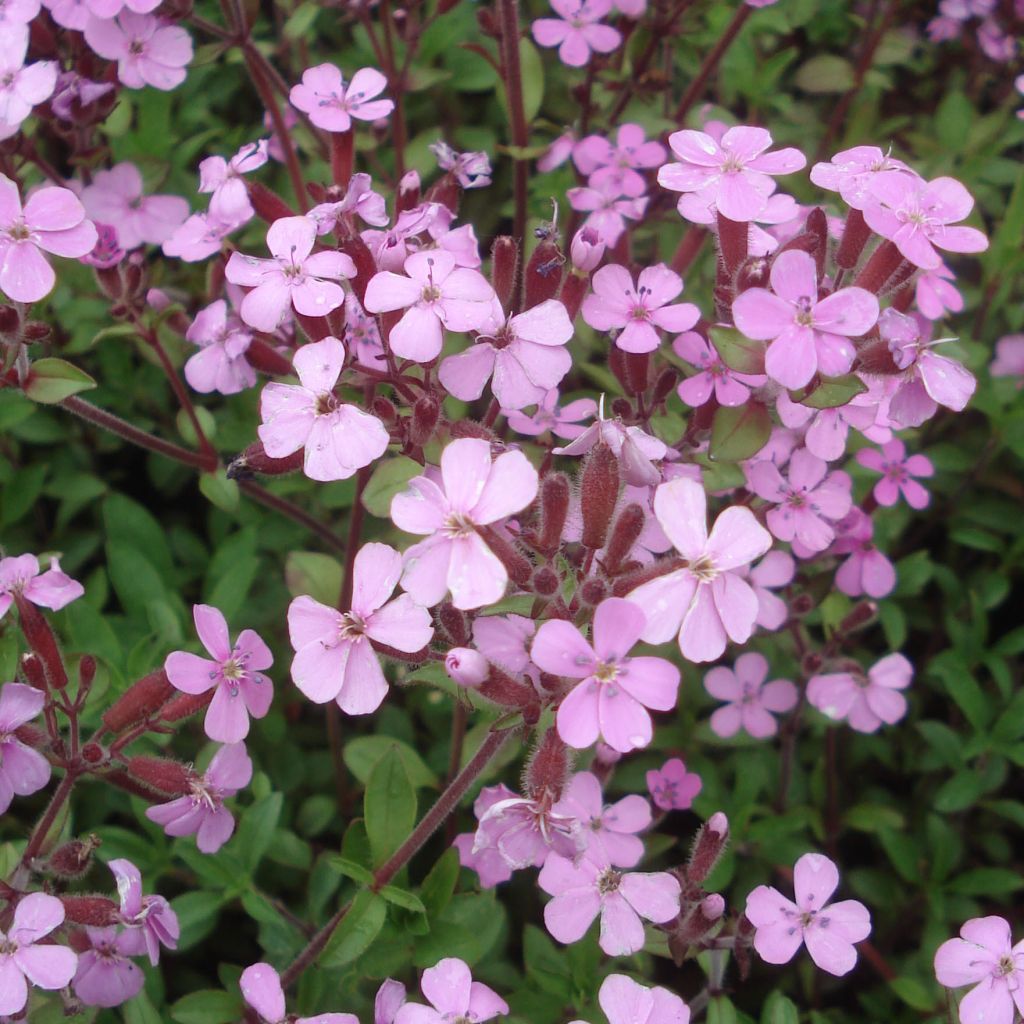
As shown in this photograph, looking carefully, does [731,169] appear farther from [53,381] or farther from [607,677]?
[53,381]

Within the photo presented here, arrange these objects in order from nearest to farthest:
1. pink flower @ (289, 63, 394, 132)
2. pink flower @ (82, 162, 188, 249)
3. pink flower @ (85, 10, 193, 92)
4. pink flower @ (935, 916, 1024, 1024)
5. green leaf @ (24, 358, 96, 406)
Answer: pink flower @ (935, 916, 1024, 1024) < green leaf @ (24, 358, 96, 406) < pink flower @ (289, 63, 394, 132) < pink flower @ (85, 10, 193, 92) < pink flower @ (82, 162, 188, 249)

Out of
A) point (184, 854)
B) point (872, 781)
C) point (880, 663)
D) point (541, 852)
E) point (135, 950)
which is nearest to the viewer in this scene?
point (541, 852)

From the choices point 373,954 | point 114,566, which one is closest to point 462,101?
point 114,566

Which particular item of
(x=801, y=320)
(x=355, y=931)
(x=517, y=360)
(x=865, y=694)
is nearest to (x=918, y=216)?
(x=801, y=320)

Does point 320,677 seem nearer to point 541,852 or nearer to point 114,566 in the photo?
point 541,852

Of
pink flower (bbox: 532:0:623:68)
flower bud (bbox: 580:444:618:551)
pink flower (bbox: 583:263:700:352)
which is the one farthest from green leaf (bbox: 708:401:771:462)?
pink flower (bbox: 532:0:623:68)

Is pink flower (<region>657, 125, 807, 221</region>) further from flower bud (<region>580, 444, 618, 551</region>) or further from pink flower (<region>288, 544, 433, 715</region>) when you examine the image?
pink flower (<region>288, 544, 433, 715</region>)
